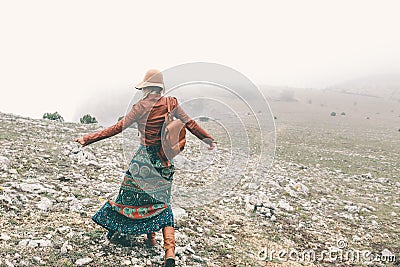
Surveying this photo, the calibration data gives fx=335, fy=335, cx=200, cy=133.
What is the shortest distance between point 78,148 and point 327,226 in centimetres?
769

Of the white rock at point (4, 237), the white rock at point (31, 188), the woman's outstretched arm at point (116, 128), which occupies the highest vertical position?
the woman's outstretched arm at point (116, 128)

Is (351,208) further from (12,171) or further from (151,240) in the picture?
(12,171)

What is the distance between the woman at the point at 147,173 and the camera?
4.72m

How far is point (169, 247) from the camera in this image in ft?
14.8

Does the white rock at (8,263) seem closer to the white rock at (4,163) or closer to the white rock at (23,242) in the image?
the white rock at (23,242)

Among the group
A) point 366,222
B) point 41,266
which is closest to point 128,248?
point 41,266

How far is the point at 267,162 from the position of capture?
15.8 m

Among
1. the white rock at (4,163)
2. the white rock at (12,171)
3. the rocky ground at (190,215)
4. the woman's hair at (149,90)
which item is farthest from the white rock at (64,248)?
the white rock at (4,163)

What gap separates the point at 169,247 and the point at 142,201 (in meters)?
0.77

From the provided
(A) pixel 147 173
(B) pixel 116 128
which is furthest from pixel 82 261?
(B) pixel 116 128

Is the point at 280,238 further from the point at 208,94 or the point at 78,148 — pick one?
the point at 78,148

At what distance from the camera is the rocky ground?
4.90 metres

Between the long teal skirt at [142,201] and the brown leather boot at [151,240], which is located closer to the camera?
the long teal skirt at [142,201]

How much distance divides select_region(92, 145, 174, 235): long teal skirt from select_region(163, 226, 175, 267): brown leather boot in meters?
0.11
